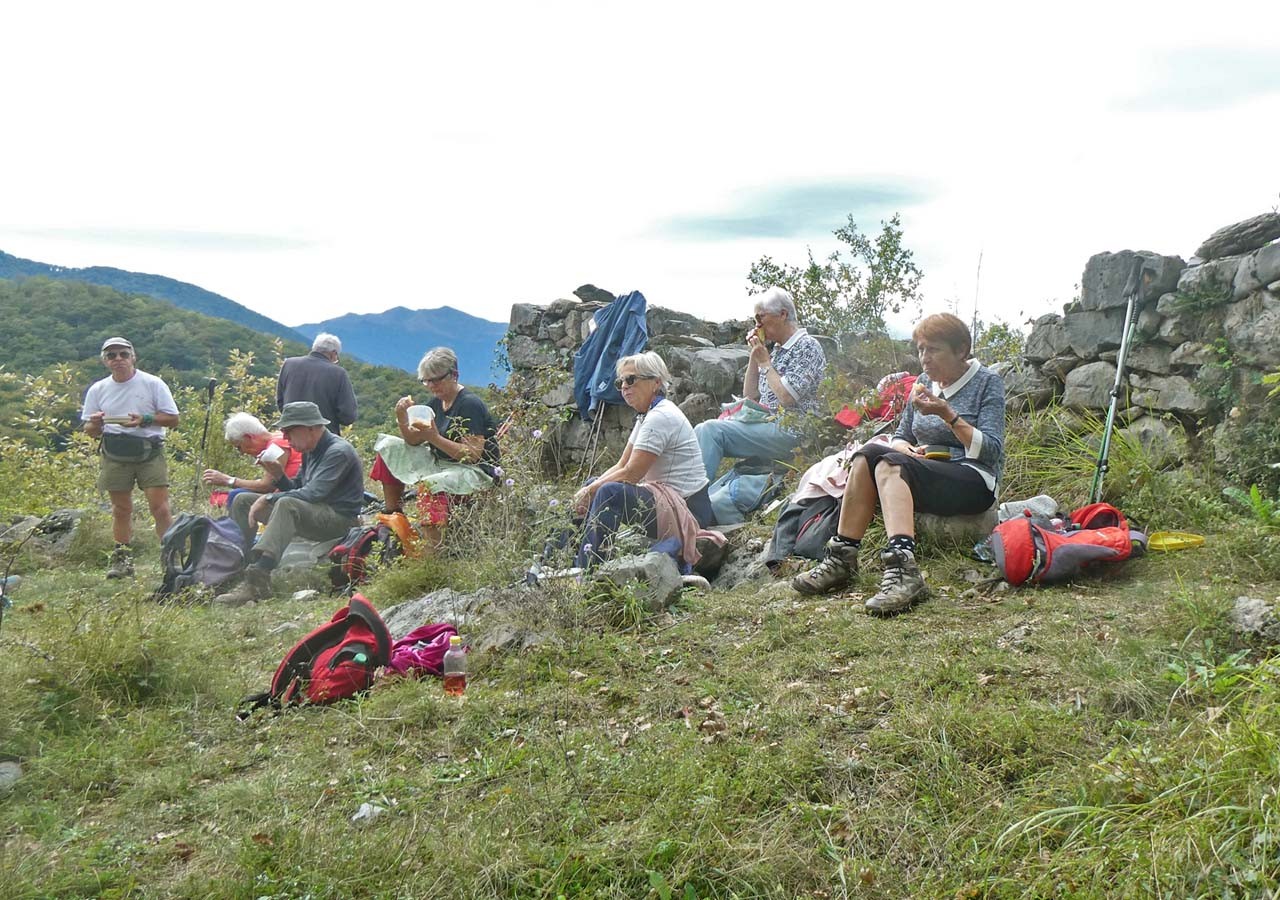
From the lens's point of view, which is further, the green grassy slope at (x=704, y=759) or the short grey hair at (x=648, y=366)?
the short grey hair at (x=648, y=366)

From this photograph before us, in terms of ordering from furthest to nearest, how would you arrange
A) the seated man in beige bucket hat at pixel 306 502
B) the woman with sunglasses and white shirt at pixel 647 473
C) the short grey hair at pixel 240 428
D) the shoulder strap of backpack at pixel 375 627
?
the short grey hair at pixel 240 428 < the seated man in beige bucket hat at pixel 306 502 < the woman with sunglasses and white shirt at pixel 647 473 < the shoulder strap of backpack at pixel 375 627

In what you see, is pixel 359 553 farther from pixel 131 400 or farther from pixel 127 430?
pixel 131 400

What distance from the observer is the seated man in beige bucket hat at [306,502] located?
5656 mm

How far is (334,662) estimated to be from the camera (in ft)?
11.4

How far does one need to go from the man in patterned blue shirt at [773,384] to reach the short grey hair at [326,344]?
3410 mm

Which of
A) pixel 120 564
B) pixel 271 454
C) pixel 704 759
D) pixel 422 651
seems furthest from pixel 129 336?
pixel 704 759

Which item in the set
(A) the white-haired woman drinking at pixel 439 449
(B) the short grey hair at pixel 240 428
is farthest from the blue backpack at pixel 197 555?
(A) the white-haired woman drinking at pixel 439 449

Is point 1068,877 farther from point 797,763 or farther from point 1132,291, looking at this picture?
point 1132,291

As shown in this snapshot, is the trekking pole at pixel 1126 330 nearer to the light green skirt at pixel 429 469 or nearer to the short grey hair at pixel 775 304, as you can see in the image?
the short grey hair at pixel 775 304

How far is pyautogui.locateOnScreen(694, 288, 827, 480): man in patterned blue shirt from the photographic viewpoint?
19.5 ft

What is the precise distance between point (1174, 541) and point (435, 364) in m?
4.11

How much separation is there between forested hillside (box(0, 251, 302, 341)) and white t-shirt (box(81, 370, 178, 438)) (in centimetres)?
2280

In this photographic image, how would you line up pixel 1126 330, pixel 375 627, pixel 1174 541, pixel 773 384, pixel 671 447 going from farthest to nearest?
pixel 773 384 < pixel 1126 330 < pixel 671 447 < pixel 1174 541 < pixel 375 627

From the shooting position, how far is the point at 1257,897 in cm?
165
